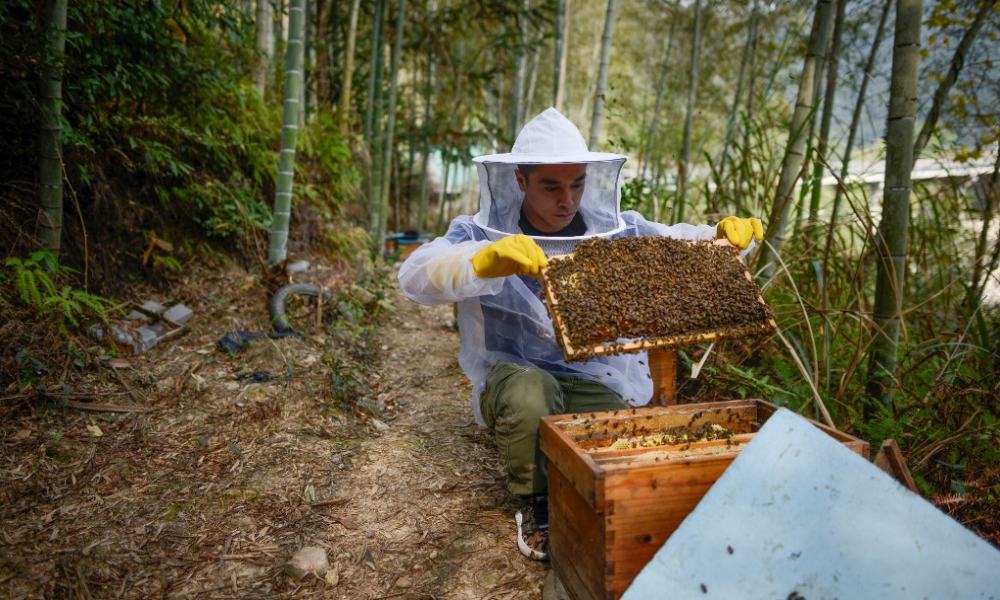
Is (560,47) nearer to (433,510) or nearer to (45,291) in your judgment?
(45,291)

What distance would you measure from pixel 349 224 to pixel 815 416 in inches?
206

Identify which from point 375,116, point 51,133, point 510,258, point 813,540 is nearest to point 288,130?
point 51,133

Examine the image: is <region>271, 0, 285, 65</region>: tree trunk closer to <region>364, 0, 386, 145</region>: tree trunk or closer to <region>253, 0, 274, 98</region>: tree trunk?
<region>253, 0, 274, 98</region>: tree trunk

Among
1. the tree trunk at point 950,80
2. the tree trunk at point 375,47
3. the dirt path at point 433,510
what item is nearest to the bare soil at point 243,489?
the dirt path at point 433,510

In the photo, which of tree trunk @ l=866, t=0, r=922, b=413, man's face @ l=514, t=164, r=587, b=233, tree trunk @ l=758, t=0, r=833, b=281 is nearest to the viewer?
tree trunk @ l=866, t=0, r=922, b=413

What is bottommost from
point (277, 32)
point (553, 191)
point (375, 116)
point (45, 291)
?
point (45, 291)

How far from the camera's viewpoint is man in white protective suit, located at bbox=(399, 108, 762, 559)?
226 centimetres

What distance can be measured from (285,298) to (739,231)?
318cm

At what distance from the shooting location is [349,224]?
666 centimetres

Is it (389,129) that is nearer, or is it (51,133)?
(51,133)

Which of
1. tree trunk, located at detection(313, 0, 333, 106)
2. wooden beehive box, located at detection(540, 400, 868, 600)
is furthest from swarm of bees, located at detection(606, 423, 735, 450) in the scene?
tree trunk, located at detection(313, 0, 333, 106)

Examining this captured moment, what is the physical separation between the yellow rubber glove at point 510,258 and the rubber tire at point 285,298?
2.46m

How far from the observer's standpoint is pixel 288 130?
14.7 ft

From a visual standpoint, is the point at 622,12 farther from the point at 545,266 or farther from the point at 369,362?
the point at 545,266
